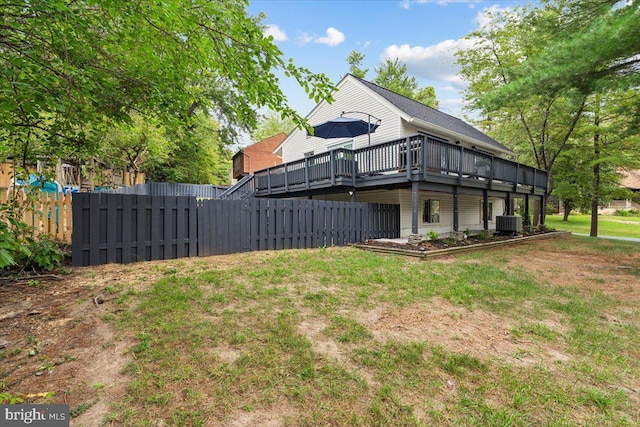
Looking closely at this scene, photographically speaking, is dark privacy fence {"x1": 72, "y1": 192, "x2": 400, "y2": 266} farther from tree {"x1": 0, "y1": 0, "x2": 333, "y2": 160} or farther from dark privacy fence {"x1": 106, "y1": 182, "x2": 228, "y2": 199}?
dark privacy fence {"x1": 106, "y1": 182, "x2": 228, "y2": 199}

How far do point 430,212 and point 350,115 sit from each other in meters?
A: 6.35

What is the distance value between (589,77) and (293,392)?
32.7 feet

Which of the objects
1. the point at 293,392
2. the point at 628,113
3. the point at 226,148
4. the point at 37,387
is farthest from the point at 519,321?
the point at 226,148

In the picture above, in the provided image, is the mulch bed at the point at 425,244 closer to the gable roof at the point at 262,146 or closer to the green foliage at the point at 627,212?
the gable roof at the point at 262,146

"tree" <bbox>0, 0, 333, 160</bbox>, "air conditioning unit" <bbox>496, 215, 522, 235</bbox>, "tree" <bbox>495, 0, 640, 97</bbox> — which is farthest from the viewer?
"air conditioning unit" <bbox>496, 215, 522, 235</bbox>

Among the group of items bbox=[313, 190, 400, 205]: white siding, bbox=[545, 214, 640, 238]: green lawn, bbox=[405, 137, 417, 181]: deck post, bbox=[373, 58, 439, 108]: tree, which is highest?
bbox=[373, 58, 439, 108]: tree

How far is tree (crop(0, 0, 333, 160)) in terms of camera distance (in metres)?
2.92

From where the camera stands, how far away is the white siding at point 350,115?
12.9 metres

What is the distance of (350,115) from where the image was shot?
1455 cm

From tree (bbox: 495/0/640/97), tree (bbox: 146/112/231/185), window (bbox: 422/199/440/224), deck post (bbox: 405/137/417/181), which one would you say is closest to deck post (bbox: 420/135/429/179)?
deck post (bbox: 405/137/417/181)

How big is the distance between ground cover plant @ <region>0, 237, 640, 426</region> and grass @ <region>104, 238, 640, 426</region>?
0.01 m

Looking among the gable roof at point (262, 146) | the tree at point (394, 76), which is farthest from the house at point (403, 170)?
the tree at point (394, 76)

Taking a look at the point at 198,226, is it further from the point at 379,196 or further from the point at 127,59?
the point at 379,196

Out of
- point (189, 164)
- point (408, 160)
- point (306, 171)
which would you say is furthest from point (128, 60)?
point (189, 164)
